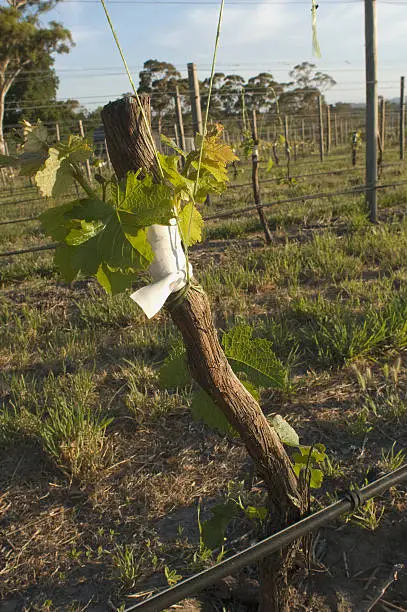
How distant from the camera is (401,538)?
1581 mm

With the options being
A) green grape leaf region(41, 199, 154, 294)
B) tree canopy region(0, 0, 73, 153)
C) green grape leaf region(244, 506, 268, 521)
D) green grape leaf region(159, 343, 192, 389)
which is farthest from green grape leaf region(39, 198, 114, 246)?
tree canopy region(0, 0, 73, 153)

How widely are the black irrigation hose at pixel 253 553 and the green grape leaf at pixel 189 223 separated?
62cm

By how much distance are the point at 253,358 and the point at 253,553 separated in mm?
433

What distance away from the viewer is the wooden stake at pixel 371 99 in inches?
194

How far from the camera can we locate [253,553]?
0.94 m

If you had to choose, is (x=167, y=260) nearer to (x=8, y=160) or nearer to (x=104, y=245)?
(x=104, y=245)

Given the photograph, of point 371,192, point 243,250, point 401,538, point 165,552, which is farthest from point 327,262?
point 165,552

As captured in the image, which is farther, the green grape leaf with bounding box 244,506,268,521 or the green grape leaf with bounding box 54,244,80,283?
the green grape leaf with bounding box 244,506,268,521

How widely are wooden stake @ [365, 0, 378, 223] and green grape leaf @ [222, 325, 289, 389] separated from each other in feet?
15.0

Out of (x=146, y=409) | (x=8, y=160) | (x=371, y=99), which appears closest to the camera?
(x=8, y=160)

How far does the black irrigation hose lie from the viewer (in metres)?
0.88

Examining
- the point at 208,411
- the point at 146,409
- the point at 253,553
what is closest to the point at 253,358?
the point at 208,411

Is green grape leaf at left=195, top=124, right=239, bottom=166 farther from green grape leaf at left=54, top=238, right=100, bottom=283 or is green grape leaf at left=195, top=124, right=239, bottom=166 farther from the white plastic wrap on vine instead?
green grape leaf at left=54, top=238, right=100, bottom=283

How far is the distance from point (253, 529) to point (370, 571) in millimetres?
390
